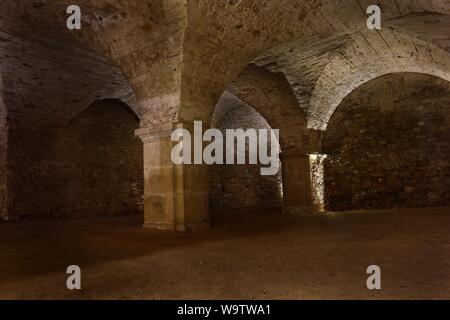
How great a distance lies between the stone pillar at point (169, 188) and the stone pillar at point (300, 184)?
134 inches

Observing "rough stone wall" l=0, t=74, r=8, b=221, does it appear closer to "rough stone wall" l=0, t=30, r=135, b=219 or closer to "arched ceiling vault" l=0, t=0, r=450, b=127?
"rough stone wall" l=0, t=30, r=135, b=219

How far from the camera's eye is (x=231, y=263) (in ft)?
9.45

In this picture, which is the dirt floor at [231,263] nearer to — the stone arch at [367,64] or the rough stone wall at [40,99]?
the rough stone wall at [40,99]

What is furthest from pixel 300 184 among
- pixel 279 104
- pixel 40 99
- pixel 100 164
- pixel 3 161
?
pixel 3 161

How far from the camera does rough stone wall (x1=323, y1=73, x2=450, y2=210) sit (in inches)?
325

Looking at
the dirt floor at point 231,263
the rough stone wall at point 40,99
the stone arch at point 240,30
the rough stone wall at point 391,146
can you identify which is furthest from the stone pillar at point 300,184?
the rough stone wall at point 40,99

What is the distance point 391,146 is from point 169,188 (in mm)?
6480

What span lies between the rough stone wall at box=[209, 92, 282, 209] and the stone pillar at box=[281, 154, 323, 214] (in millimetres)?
2559

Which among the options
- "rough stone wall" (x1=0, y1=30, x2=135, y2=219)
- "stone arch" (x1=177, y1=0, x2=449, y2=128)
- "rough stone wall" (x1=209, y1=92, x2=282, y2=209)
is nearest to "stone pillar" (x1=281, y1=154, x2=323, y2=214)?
"rough stone wall" (x1=209, y1=92, x2=282, y2=209)

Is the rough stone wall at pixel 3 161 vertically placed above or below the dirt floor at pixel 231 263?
above

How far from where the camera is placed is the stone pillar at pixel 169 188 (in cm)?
471

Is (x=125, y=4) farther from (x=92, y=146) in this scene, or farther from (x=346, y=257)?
(x=92, y=146)

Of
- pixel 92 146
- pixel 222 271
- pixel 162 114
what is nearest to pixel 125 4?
pixel 162 114

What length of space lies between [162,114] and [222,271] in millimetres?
2852
